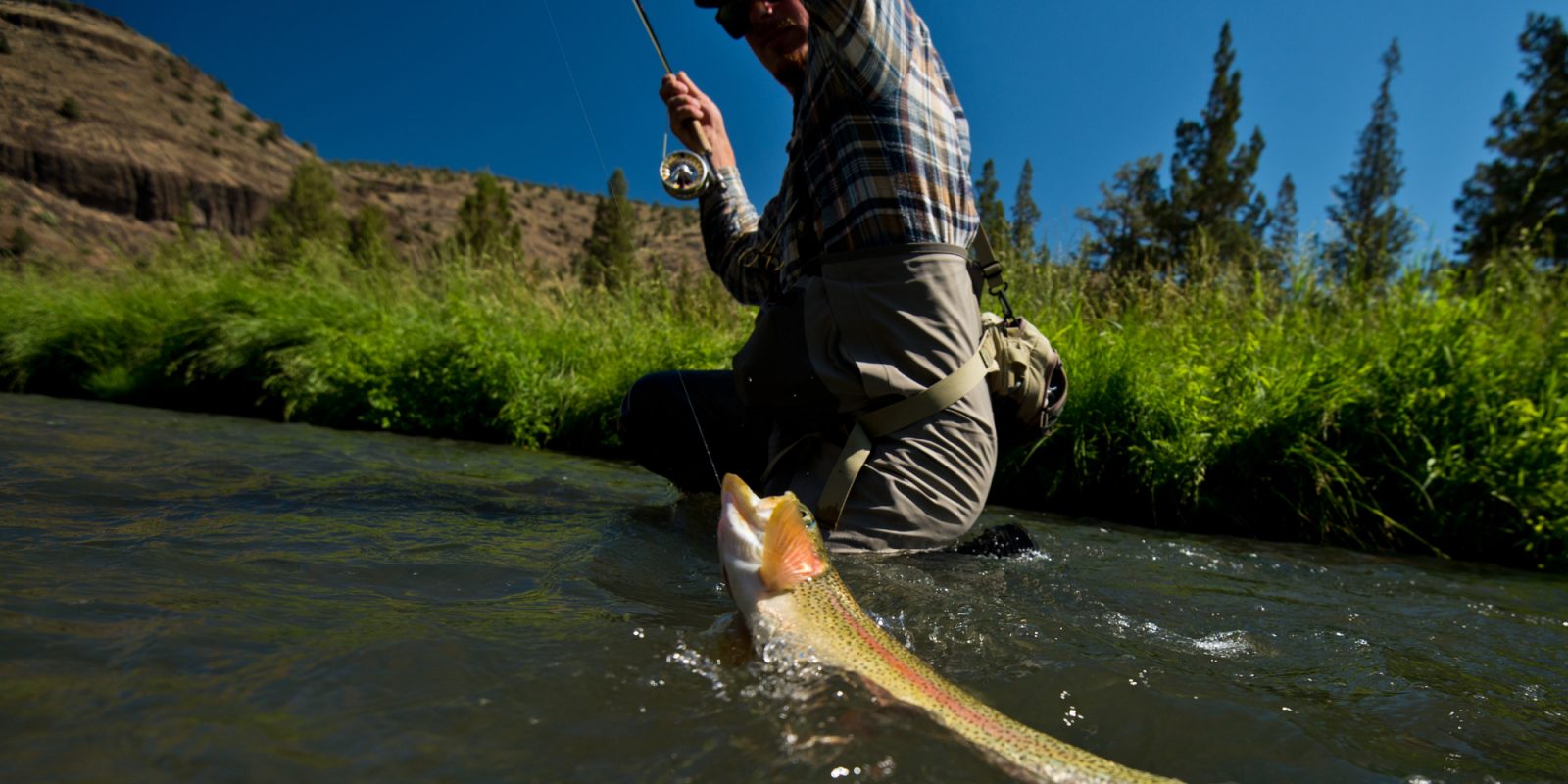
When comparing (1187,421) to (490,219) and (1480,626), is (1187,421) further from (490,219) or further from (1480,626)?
(490,219)

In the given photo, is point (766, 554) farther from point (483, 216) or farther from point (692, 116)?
point (483, 216)

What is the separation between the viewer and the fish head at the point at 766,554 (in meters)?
1.80

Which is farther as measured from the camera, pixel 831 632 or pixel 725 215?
pixel 725 215

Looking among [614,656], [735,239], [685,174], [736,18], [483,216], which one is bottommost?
[614,656]

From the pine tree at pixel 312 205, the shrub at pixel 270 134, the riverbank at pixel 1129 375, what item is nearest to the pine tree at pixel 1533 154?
the riverbank at pixel 1129 375

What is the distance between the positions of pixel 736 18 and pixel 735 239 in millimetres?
978

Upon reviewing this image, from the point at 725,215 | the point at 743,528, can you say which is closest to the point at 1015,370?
the point at 743,528

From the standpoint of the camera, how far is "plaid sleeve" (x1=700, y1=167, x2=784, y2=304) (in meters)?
3.57

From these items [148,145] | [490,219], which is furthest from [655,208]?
[148,145]

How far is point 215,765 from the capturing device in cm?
111

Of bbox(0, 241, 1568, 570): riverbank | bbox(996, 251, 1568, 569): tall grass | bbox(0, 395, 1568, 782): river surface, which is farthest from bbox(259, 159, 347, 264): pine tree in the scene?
bbox(0, 395, 1568, 782): river surface

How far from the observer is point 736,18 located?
302cm

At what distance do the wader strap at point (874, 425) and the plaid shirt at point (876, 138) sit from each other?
469 millimetres

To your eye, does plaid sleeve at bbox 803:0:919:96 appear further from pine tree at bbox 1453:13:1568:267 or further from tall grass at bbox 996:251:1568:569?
pine tree at bbox 1453:13:1568:267
